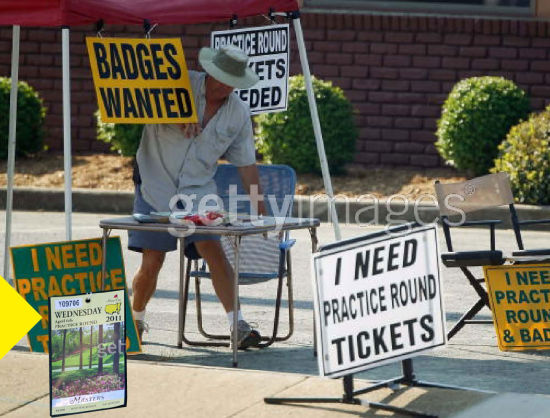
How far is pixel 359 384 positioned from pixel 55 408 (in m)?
1.64

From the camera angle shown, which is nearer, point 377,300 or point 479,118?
point 377,300

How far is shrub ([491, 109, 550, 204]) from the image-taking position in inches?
580

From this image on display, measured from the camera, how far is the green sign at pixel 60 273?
25.6 ft

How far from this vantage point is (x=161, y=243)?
8.08 metres

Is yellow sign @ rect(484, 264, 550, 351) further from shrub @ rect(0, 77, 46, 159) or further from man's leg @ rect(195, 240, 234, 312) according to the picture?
shrub @ rect(0, 77, 46, 159)

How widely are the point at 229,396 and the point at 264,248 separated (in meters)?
1.70

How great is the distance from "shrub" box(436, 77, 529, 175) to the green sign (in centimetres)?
859

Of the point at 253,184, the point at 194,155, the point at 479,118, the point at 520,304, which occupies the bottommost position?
the point at 520,304

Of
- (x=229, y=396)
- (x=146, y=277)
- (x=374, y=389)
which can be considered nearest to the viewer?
(x=374, y=389)

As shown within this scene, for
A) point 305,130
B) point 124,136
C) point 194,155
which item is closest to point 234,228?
point 194,155

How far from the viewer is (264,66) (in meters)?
9.41

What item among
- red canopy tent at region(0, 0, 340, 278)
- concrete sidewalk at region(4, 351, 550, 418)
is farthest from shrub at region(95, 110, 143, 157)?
concrete sidewalk at region(4, 351, 550, 418)

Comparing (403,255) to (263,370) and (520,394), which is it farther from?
(263,370)

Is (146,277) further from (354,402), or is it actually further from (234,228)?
(354,402)
